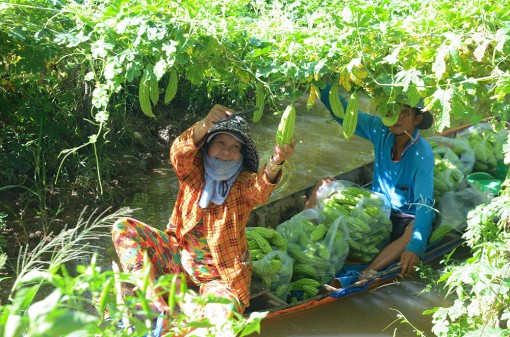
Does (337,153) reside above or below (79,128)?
below

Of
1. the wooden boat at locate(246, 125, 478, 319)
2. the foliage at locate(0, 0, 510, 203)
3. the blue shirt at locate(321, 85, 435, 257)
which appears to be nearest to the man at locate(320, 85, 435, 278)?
the blue shirt at locate(321, 85, 435, 257)

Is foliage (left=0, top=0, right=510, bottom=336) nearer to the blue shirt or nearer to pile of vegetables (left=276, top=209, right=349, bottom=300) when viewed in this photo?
the blue shirt

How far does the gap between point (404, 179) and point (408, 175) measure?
7cm

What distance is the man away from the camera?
5.60 metres

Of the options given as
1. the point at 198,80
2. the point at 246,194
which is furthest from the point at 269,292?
the point at 198,80

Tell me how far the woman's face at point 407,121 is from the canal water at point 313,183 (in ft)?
1.97

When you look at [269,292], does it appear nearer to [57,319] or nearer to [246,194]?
[246,194]

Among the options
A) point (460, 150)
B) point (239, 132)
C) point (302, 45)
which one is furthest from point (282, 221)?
point (302, 45)

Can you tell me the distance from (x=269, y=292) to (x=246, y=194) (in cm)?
93

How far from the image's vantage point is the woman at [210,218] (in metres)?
→ 4.47

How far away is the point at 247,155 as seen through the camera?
15.2ft

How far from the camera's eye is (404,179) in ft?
19.4

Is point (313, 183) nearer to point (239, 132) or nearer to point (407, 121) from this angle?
point (407, 121)

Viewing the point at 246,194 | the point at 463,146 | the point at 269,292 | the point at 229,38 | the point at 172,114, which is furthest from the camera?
the point at 172,114
